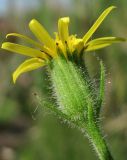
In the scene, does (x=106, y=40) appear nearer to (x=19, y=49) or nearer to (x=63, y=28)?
(x=63, y=28)

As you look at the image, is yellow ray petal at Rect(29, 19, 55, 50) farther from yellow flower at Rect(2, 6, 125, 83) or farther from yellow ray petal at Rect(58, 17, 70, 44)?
yellow ray petal at Rect(58, 17, 70, 44)

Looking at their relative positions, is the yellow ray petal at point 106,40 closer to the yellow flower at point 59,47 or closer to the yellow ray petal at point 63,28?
the yellow flower at point 59,47

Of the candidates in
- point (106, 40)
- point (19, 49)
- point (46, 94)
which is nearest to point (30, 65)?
point (19, 49)

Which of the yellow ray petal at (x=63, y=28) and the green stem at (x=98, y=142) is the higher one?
the yellow ray petal at (x=63, y=28)

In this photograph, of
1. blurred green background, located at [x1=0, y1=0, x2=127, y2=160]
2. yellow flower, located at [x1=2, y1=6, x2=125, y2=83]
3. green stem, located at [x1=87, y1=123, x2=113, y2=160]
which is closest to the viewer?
green stem, located at [x1=87, y1=123, x2=113, y2=160]

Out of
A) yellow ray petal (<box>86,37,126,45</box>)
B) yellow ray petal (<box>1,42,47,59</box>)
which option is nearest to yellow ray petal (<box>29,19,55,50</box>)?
yellow ray petal (<box>1,42,47,59</box>)

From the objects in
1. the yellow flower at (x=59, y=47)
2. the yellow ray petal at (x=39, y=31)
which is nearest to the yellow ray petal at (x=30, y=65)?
the yellow flower at (x=59, y=47)
